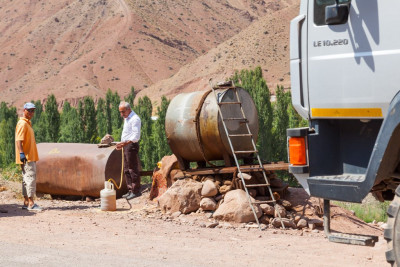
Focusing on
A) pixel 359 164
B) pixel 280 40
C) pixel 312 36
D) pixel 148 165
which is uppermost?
pixel 280 40

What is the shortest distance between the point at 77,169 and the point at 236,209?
4.63 metres

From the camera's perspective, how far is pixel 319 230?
10.2 meters

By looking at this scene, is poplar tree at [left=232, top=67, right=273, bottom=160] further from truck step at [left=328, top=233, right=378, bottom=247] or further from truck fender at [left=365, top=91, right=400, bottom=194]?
truck fender at [left=365, top=91, right=400, bottom=194]

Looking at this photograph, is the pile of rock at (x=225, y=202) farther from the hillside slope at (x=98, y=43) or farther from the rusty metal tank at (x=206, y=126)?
the hillside slope at (x=98, y=43)

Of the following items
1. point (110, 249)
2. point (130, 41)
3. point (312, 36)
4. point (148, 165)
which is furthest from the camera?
point (130, 41)

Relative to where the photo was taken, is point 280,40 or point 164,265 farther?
point 280,40

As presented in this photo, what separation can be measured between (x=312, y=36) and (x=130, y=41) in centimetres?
8376

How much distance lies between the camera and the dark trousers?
1252 centimetres

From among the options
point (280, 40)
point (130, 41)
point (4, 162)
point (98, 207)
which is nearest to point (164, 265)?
point (98, 207)

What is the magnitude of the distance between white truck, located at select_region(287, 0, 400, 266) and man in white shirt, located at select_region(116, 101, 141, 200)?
688 cm

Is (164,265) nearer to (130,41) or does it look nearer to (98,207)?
(98,207)

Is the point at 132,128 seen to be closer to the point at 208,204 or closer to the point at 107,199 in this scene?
the point at 107,199

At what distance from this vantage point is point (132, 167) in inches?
500

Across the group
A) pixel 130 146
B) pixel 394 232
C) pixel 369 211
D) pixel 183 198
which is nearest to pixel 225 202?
pixel 183 198
